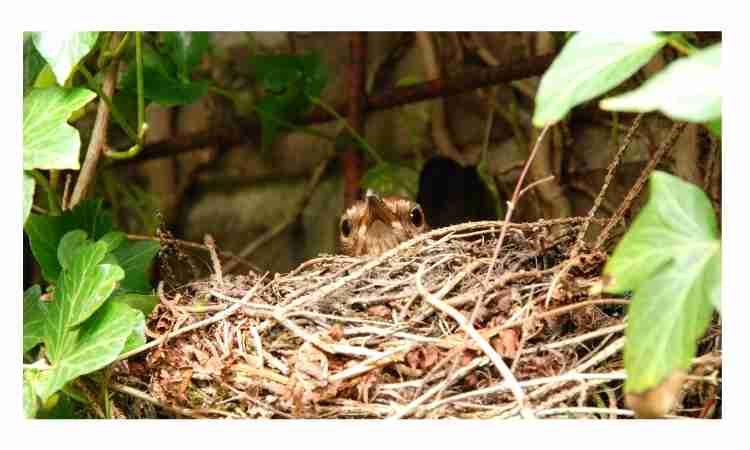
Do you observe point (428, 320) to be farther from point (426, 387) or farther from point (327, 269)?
point (327, 269)

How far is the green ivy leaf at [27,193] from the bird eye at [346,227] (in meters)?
1.42

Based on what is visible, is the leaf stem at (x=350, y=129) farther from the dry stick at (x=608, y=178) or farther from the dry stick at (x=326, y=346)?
the dry stick at (x=326, y=346)

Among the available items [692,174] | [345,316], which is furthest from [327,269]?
[692,174]

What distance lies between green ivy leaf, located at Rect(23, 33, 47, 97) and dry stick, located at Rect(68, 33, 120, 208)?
0.94ft

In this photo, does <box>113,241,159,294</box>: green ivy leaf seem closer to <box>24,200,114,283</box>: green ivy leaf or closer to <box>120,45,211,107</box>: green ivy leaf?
<box>24,200,114,283</box>: green ivy leaf

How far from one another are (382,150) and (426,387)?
2.08 meters

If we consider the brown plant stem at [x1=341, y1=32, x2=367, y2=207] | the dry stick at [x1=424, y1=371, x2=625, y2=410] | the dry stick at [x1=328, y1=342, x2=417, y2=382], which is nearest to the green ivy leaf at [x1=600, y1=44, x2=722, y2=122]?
the dry stick at [x1=424, y1=371, x2=625, y2=410]

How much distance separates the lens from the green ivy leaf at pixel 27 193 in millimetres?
1730

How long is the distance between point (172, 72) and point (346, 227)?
0.73 metres

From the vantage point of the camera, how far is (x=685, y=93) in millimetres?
1144

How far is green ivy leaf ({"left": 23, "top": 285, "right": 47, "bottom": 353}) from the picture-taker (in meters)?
1.85

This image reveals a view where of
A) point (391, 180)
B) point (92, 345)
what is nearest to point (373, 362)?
point (92, 345)

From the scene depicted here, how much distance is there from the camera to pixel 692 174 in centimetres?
286

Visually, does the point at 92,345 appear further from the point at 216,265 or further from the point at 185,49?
the point at 185,49
